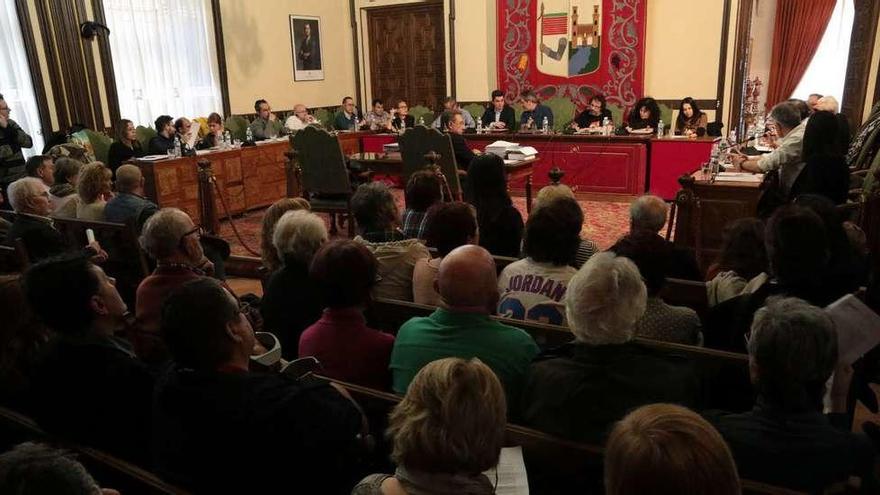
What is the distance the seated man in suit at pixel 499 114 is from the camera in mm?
8727

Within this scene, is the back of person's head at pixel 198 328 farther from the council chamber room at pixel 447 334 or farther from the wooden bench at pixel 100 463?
the wooden bench at pixel 100 463

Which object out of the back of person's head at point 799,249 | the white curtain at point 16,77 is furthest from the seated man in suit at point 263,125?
the back of person's head at point 799,249

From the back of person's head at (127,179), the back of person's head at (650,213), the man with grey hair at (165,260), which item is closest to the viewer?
the man with grey hair at (165,260)

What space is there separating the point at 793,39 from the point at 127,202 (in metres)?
9.47

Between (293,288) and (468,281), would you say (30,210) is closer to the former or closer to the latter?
(293,288)

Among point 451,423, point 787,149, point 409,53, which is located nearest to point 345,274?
point 451,423

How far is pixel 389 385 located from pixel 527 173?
4443 mm

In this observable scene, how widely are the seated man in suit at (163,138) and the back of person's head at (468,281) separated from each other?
19.6 feet

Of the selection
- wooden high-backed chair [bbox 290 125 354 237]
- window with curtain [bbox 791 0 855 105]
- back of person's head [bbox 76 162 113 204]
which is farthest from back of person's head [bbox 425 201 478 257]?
window with curtain [bbox 791 0 855 105]

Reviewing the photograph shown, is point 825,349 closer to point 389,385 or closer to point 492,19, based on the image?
point 389,385

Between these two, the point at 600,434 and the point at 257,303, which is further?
the point at 257,303

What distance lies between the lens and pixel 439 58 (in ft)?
35.1

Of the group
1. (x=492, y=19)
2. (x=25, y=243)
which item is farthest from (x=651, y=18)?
(x=25, y=243)

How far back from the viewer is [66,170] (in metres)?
4.56
